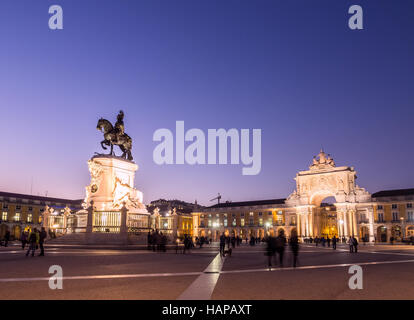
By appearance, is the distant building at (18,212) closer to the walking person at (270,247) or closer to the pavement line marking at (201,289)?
the walking person at (270,247)

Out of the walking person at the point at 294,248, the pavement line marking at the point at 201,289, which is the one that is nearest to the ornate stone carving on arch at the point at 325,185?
the walking person at the point at 294,248

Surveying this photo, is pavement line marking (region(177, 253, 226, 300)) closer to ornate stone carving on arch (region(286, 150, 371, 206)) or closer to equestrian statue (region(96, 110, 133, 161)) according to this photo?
equestrian statue (region(96, 110, 133, 161))

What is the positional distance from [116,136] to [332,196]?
6725 centimetres

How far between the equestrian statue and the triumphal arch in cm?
5699

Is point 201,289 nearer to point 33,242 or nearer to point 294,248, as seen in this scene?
point 294,248

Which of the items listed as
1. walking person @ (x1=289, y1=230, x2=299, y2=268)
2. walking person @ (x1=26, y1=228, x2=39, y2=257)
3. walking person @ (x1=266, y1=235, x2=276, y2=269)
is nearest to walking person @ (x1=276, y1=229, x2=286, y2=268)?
walking person @ (x1=266, y1=235, x2=276, y2=269)

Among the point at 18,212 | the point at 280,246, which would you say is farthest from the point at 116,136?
the point at 18,212

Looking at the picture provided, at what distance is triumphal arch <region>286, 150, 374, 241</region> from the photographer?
7781cm

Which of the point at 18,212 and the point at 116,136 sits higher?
the point at 116,136

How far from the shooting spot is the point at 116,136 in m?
30.1

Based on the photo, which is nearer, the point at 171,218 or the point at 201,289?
the point at 201,289
